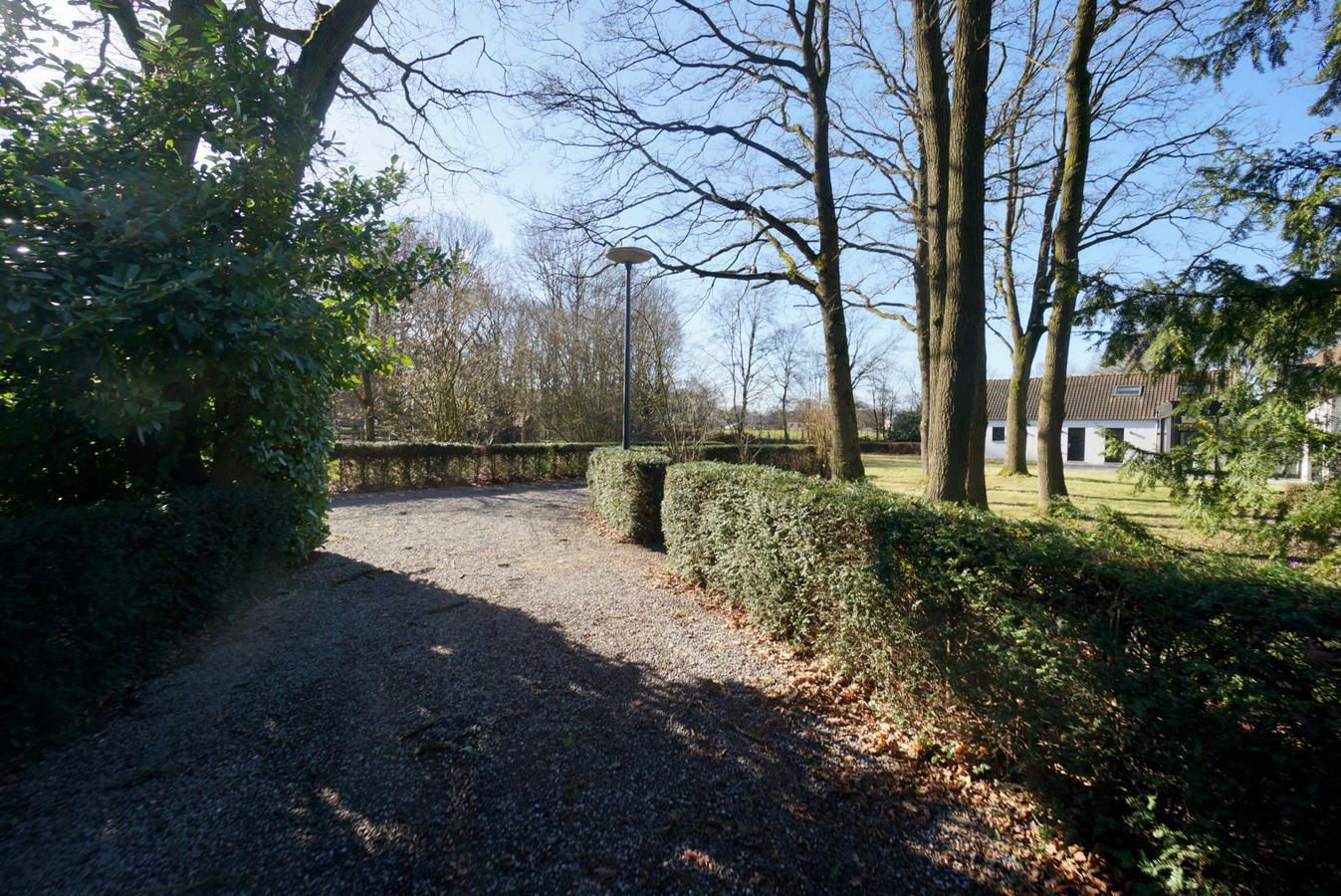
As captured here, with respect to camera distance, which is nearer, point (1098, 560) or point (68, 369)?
point (1098, 560)

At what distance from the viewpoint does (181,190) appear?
411cm

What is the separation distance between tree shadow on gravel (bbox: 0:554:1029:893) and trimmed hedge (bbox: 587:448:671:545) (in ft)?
15.7

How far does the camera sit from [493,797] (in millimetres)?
2836

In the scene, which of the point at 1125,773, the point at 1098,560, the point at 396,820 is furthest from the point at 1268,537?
the point at 396,820

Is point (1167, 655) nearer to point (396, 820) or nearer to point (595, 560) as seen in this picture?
point (396, 820)

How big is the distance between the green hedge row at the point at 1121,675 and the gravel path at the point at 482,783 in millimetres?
431

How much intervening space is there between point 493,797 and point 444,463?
1460cm

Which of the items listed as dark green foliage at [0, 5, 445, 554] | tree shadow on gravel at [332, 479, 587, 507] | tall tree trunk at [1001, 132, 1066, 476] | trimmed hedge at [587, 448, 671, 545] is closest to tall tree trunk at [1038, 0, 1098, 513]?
tall tree trunk at [1001, 132, 1066, 476]

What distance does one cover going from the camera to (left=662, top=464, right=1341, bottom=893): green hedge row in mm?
1876

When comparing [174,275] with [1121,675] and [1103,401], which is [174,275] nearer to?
[1121,675]

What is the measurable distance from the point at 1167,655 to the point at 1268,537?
3782 mm

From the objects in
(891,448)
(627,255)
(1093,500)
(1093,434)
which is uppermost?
(627,255)

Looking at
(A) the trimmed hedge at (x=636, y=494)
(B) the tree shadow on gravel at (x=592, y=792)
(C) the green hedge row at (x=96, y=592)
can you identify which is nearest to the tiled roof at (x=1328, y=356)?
(B) the tree shadow on gravel at (x=592, y=792)

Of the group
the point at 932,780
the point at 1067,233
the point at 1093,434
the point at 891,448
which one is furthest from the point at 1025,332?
the point at 891,448
